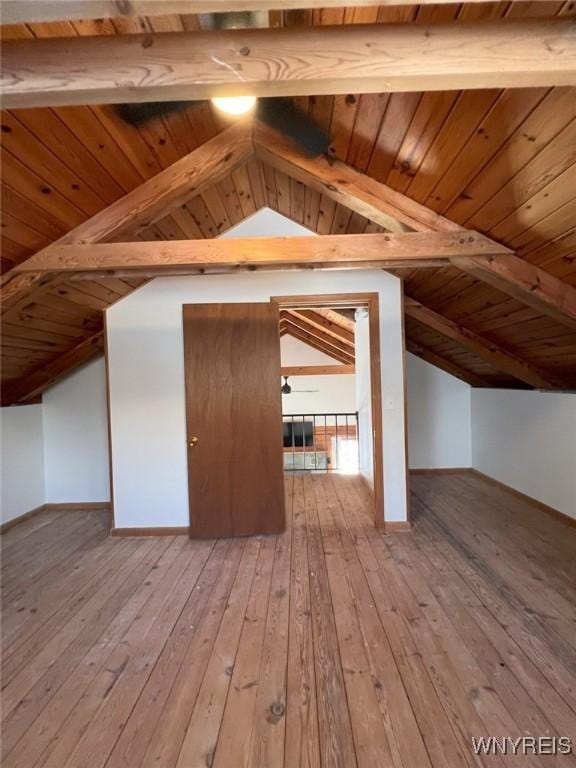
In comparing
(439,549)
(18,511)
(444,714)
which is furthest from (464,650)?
(18,511)

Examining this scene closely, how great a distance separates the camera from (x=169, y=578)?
2.59 metres

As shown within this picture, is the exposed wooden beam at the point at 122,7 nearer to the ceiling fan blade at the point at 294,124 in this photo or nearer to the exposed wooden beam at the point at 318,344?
the ceiling fan blade at the point at 294,124

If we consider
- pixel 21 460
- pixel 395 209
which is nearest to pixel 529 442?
pixel 395 209

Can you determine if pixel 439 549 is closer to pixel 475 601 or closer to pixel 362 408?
pixel 475 601

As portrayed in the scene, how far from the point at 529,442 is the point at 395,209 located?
2.92 metres

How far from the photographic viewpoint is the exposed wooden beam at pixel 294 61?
1002mm

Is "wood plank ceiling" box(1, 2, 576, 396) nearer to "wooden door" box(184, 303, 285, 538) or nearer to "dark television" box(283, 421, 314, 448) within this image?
"wooden door" box(184, 303, 285, 538)

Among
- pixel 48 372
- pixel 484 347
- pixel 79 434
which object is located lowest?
pixel 79 434

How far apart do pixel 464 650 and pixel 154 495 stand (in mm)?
2627

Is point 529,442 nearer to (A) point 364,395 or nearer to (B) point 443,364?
(B) point 443,364

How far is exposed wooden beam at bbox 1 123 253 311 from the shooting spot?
86.3 inches

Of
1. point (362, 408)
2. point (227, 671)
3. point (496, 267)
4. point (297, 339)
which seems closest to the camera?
point (227, 671)

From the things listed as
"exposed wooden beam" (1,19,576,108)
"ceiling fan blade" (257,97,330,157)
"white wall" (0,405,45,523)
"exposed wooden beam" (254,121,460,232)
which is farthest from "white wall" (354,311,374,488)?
"white wall" (0,405,45,523)

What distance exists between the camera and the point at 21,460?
3.77 metres
